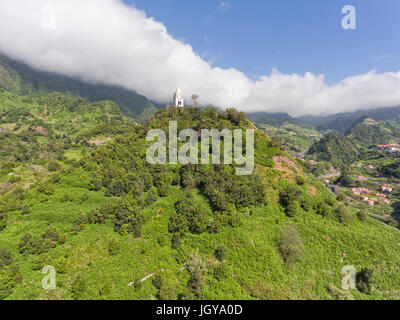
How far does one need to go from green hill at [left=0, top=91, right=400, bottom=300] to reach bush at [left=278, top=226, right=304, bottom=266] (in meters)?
0.16

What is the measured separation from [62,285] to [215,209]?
83.3 feet

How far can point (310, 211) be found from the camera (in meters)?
36.3

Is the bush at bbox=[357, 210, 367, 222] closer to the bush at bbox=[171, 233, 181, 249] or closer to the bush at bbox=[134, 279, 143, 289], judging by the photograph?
the bush at bbox=[171, 233, 181, 249]

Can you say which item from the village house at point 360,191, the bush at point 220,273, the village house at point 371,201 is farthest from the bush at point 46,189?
the village house at point 360,191

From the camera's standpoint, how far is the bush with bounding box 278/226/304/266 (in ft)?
94.7

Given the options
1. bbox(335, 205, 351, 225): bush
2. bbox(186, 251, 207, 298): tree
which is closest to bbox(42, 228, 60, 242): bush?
bbox(186, 251, 207, 298): tree

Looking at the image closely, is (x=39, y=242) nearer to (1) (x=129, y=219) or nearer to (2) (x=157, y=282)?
(1) (x=129, y=219)

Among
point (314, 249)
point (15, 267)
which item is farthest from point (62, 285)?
point (314, 249)

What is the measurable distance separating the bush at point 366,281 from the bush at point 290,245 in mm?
8378

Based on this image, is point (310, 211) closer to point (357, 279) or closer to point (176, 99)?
point (357, 279)

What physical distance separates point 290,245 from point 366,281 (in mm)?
11246

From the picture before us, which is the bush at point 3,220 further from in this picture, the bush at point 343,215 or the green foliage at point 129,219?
the bush at point 343,215

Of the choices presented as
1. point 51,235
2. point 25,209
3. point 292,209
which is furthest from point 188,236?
point 25,209

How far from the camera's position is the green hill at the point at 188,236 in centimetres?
2462
